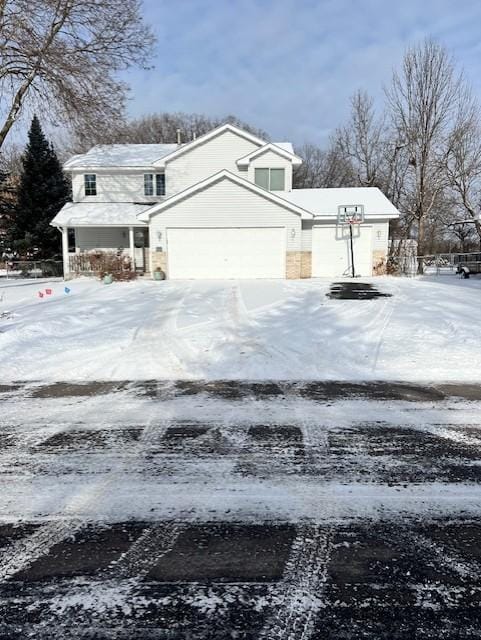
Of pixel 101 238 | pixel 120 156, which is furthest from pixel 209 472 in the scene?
pixel 120 156

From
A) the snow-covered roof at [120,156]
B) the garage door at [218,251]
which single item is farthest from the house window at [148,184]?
the garage door at [218,251]

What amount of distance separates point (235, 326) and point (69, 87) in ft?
52.2

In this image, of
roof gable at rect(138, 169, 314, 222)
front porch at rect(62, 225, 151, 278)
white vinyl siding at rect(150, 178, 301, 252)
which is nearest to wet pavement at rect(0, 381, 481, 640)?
white vinyl siding at rect(150, 178, 301, 252)

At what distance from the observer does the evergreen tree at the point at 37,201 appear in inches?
1134

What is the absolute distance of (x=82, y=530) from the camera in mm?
2906

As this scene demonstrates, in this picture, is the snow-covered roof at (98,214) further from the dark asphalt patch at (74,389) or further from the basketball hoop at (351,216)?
the dark asphalt patch at (74,389)

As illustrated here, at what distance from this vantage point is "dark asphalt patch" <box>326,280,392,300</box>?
14.6m

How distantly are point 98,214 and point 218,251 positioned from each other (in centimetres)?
712

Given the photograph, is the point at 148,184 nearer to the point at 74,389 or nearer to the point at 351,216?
the point at 351,216

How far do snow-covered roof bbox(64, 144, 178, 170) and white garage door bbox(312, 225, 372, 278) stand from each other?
1005 centimetres

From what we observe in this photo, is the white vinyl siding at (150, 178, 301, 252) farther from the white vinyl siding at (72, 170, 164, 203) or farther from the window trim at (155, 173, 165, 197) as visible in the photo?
the white vinyl siding at (72, 170, 164, 203)

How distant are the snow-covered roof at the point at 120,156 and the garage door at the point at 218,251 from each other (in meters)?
6.61

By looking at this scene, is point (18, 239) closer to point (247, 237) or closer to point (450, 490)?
point (247, 237)

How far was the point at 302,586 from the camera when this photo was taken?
237 centimetres
